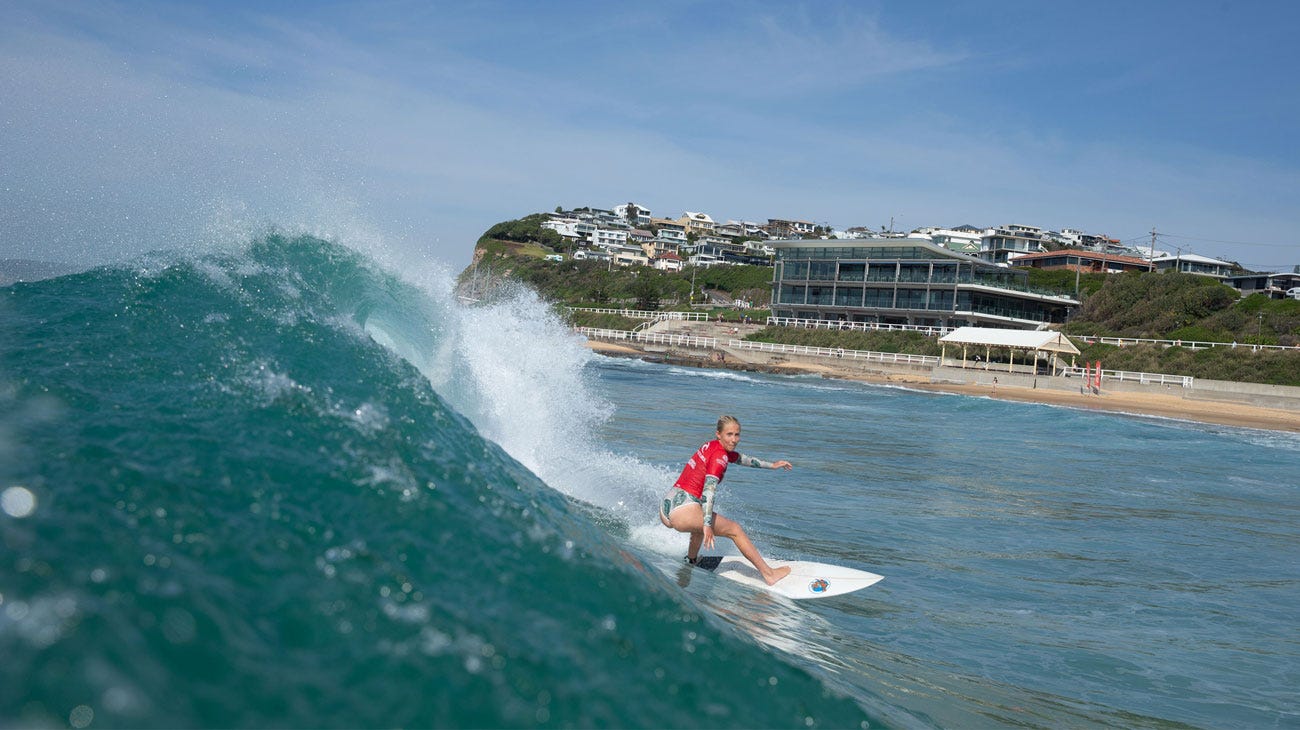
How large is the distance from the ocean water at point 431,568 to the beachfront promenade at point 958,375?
3369cm

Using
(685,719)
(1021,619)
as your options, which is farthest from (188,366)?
(1021,619)

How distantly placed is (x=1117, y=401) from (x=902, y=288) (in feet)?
111

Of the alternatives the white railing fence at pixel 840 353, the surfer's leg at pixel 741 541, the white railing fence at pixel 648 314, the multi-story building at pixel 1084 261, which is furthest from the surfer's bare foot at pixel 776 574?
the multi-story building at pixel 1084 261

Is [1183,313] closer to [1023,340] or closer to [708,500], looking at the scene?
[1023,340]

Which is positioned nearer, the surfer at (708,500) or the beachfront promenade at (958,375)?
the surfer at (708,500)

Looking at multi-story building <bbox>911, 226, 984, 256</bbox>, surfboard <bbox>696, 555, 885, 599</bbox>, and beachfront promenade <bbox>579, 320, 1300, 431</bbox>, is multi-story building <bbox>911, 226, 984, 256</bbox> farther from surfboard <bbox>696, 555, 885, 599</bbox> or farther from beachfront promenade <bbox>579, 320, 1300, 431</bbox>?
surfboard <bbox>696, 555, 885, 599</bbox>

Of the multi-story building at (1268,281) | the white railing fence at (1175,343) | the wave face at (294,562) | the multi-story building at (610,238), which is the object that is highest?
the multi-story building at (610,238)

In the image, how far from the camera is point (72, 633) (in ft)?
10.5

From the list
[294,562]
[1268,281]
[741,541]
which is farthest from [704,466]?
[1268,281]

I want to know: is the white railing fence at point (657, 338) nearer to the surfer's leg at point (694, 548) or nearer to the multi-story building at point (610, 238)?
the surfer's leg at point (694, 548)

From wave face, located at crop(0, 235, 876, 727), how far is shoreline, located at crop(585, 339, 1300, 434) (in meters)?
38.9

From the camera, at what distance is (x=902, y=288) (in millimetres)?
76375

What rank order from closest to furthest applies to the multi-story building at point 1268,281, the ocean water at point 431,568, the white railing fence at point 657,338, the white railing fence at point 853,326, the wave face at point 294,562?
1. the wave face at point 294,562
2. the ocean water at point 431,568
3. the white railing fence at point 853,326
4. the white railing fence at point 657,338
5. the multi-story building at point 1268,281

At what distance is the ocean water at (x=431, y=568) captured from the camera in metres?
3.39
